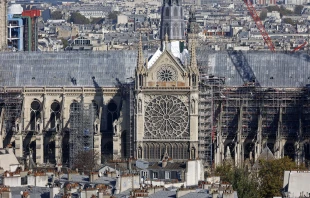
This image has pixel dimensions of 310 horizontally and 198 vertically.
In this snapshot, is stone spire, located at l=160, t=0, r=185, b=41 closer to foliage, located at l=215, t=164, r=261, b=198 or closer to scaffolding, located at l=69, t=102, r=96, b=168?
scaffolding, located at l=69, t=102, r=96, b=168

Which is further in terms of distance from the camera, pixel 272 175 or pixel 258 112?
pixel 258 112

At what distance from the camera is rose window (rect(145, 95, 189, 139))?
419 ft

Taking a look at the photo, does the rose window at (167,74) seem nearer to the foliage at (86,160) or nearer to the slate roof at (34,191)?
the foliage at (86,160)

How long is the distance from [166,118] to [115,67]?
6278 mm

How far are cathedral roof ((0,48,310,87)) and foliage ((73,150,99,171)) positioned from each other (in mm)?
8703

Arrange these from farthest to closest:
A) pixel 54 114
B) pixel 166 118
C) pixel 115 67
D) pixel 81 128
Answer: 1. pixel 54 114
2. pixel 115 67
3. pixel 81 128
4. pixel 166 118

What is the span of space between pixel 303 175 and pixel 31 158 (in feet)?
133

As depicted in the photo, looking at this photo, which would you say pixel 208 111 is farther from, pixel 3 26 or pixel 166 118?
pixel 3 26

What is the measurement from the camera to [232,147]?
424 feet

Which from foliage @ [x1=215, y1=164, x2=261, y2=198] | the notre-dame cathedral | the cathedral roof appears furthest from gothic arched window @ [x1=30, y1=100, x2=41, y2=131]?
foliage @ [x1=215, y1=164, x2=261, y2=198]

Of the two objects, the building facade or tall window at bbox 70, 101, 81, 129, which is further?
the building facade

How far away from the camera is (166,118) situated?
12850 cm

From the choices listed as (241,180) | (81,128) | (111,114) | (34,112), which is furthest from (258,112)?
(241,180)

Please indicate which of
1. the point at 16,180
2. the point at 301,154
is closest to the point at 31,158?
the point at 301,154
